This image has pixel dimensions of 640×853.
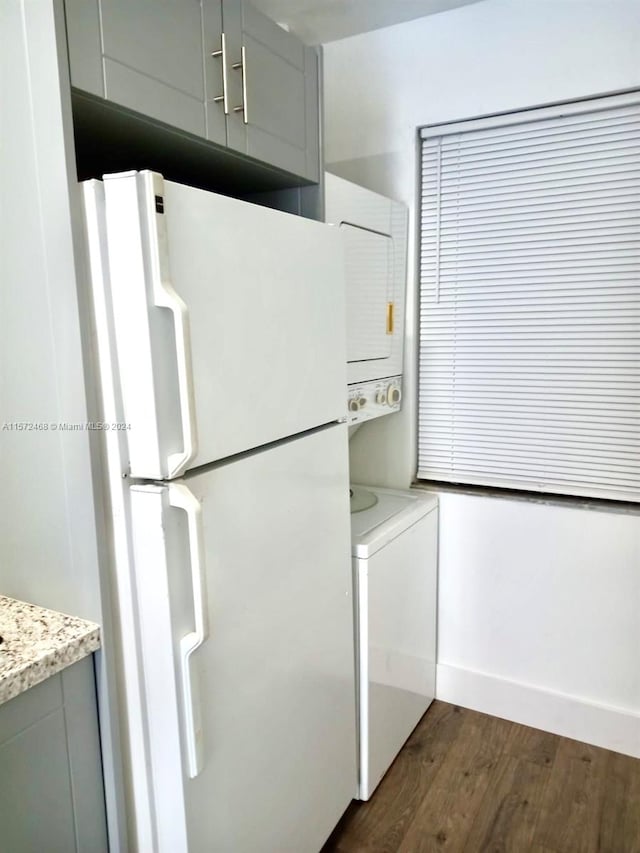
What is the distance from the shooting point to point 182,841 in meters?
1.12

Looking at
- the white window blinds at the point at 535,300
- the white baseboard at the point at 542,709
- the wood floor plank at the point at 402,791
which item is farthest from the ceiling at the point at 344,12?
the wood floor plank at the point at 402,791

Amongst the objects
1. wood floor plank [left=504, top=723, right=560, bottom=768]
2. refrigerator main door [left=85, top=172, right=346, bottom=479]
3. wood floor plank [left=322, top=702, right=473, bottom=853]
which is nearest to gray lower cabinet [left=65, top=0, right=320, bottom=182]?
refrigerator main door [left=85, top=172, right=346, bottom=479]

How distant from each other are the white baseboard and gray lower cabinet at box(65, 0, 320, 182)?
1901mm

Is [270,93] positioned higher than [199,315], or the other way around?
[270,93]

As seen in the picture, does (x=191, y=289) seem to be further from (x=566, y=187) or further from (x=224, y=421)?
(x=566, y=187)

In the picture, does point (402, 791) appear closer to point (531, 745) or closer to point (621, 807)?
point (531, 745)

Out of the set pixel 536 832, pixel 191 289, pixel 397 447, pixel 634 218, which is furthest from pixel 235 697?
pixel 634 218

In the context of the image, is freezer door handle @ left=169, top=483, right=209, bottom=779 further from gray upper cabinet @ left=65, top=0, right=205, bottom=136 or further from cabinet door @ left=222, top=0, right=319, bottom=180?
cabinet door @ left=222, top=0, right=319, bottom=180

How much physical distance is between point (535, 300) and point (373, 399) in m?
0.66

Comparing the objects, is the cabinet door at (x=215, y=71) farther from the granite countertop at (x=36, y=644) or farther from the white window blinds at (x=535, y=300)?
the white window blinds at (x=535, y=300)

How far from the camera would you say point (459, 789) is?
1.95 meters

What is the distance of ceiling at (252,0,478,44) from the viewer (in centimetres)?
198

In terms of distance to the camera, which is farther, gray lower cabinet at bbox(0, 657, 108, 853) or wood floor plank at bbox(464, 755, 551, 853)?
wood floor plank at bbox(464, 755, 551, 853)

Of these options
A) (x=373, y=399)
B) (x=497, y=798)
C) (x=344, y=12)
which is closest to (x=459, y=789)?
(x=497, y=798)
